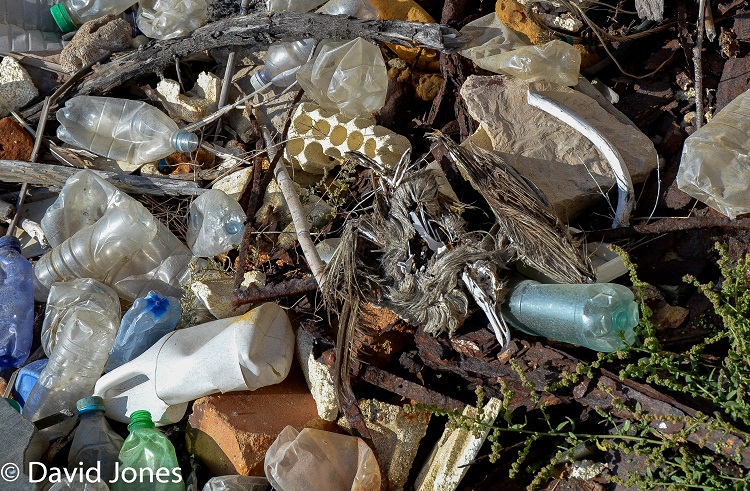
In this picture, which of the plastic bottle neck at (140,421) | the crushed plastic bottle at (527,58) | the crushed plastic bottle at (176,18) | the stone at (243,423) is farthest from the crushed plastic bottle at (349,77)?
the plastic bottle neck at (140,421)

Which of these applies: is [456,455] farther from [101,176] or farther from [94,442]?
[101,176]

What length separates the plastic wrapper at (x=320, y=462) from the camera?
2.41 metres

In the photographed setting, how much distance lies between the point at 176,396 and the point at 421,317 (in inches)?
36.7

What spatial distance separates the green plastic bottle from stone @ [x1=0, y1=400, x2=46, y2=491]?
0.93 ft

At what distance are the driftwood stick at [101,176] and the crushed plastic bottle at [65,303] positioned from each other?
0.50 metres

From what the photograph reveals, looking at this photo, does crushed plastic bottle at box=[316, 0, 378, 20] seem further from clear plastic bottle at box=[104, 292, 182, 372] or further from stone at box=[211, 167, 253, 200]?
clear plastic bottle at box=[104, 292, 182, 372]

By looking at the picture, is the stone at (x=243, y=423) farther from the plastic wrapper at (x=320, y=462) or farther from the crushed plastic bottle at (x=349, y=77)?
the crushed plastic bottle at (x=349, y=77)

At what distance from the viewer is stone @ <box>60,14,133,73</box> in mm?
3713

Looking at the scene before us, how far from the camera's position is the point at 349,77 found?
9.95 ft

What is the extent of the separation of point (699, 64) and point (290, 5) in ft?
5.81

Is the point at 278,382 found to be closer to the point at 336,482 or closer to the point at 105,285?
the point at 336,482

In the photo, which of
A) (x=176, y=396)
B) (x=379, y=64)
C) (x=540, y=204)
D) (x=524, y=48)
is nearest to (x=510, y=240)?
(x=540, y=204)

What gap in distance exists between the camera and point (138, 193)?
3.39m

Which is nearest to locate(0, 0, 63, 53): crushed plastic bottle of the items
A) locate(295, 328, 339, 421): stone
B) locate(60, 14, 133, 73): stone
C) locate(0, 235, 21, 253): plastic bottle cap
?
locate(60, 14, 133, 73): stone
